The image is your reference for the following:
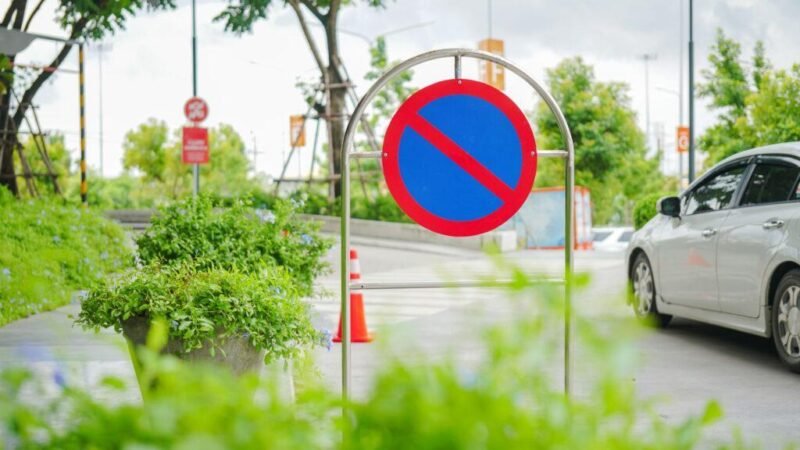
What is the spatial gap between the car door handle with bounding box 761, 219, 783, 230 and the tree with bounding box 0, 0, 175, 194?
58.7 feet

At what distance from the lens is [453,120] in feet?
14.5

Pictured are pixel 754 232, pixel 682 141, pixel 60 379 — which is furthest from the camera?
pixel 682 141

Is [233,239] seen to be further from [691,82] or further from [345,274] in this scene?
[691,82]

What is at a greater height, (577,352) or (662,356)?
(577,352)

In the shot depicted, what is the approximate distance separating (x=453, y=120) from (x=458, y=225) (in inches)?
16.6

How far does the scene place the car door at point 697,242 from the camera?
29.6 feet

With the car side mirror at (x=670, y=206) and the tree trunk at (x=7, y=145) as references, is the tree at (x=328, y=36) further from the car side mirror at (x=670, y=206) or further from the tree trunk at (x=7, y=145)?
the car side mirror at (x=670, y=206)

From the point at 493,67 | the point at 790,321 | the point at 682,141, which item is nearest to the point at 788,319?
the point at 790,321

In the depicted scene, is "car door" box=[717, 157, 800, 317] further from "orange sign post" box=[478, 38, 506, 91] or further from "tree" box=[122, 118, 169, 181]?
"tree" box=[122, 118, 169, 181]

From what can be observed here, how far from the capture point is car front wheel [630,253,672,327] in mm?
10359

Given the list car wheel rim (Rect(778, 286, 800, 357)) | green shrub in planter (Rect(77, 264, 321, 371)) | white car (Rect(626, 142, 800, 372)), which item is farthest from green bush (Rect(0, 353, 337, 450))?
car wheel rim (Rect(778, 286, 800, 357))

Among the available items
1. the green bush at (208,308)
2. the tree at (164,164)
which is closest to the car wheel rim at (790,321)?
the green bush at (208,308)

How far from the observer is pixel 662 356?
8992 mm

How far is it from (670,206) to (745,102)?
27415 millimetres
